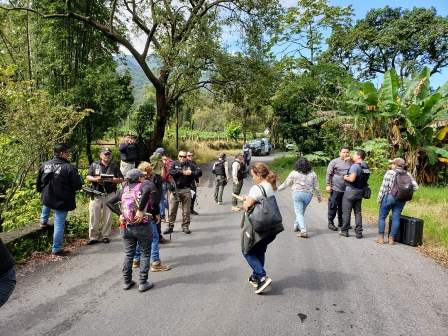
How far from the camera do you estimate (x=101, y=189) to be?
786 cm

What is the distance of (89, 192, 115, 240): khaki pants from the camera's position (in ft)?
25.0

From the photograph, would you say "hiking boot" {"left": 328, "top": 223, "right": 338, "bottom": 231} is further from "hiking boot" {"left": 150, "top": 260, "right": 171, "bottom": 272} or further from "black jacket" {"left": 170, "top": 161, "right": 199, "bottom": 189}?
"hiking boot" {"left": 150, "top": 260, "right": 171, "bottom": 272}

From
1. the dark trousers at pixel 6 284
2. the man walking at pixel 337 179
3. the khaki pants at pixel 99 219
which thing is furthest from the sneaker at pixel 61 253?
the man walking at pixel 337 179

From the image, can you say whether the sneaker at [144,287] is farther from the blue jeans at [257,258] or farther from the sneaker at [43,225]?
the sneaker at [43,225]

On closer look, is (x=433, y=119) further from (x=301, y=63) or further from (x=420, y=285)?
(x=301, y=63)

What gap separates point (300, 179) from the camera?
8.14 metres

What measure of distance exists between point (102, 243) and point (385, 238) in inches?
237

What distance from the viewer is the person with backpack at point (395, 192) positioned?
7.43m

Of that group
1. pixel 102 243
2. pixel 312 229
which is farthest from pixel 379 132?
pixel 102 243

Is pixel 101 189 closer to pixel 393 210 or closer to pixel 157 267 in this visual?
pixel 157 267

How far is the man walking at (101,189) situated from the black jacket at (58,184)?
0.72m


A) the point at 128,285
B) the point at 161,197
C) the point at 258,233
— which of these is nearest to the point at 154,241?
the point at 128,285

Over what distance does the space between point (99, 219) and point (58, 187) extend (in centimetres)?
133

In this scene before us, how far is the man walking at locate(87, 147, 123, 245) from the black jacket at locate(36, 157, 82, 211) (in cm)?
72
